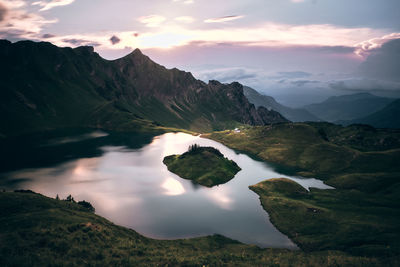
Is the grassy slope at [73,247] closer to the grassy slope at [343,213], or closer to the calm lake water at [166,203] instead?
the grassy slope at [343,213]

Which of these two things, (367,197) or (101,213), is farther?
(367,197)

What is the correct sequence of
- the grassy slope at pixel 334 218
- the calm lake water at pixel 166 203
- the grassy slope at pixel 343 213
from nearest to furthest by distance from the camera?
the grassy slope at pixel 334 218
the grassy slope at pixel 343 213
the calm lake water at pixel 166 203

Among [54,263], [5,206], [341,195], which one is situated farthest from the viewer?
[341,195]

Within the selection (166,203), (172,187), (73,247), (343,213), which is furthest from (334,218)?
(73,247)

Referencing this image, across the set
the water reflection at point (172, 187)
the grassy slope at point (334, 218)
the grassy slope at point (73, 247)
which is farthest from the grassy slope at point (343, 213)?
the water reflection at point (172, 187)

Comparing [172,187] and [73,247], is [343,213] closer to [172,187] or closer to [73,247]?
[172,187]

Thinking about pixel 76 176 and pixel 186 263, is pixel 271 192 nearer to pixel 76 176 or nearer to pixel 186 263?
pixel 186 263

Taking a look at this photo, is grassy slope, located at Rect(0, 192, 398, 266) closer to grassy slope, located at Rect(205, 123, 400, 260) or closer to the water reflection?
grassy slope, located at Rect(205, 123, 400, 260)

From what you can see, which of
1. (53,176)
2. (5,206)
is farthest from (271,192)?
(53,176)
